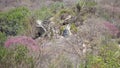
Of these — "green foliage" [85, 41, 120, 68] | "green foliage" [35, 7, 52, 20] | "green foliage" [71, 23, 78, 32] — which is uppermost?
"green foliage" [35, 7, 52, 20]

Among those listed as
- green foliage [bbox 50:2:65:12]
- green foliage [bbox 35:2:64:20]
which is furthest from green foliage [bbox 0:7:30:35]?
green foliage [bbox 50:2:65:12]

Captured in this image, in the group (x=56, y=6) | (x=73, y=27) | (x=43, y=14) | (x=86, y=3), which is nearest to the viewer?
(x=73, y=27)

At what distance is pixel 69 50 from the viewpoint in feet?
33.1

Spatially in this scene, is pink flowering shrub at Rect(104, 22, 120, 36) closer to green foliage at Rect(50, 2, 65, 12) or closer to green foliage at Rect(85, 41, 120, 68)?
green foliage at Rect(85, 41, 120, 68)

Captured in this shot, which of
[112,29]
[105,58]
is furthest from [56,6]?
[105,58]

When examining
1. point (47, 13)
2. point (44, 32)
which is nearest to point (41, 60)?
point (44, 32)

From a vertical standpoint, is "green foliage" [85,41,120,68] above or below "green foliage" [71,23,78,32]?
below

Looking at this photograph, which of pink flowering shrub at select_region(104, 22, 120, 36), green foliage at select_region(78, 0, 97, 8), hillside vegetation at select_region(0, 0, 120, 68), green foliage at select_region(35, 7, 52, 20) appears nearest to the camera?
hillside vegetation at select_region(0, 0, 120, 68)

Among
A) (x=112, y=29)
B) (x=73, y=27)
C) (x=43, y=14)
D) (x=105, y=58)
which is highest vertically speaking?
(x=43, y=14)

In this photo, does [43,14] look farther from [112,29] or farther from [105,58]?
[105,58]

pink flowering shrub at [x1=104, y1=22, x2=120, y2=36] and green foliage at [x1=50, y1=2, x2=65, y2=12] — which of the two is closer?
pink flowering shrub at [x1=104, y1=22, x2=120, y2=36]

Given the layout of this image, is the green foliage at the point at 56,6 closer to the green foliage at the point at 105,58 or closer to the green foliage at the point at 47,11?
the green foliage at the point at 47,11

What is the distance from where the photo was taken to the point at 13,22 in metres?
13.8

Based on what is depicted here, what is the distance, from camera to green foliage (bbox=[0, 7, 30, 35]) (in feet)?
43.7
